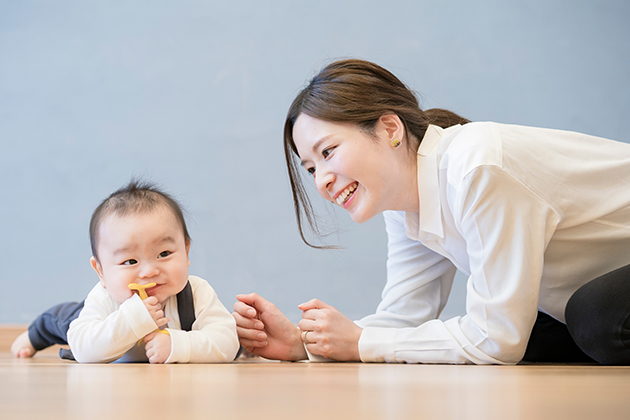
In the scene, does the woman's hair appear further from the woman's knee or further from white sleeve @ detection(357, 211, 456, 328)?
the woman's knee

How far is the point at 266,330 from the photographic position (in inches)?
44.6

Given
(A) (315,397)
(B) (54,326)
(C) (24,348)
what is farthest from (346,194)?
(C) (24,348)

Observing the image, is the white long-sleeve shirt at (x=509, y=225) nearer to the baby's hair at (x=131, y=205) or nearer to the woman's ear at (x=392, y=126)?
the woman's ear at (x=392, y=126)

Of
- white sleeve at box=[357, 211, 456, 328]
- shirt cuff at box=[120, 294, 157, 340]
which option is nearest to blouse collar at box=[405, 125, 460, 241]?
white sleeve at box=[357, 211, 456, 328]

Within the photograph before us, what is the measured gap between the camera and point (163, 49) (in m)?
2.43

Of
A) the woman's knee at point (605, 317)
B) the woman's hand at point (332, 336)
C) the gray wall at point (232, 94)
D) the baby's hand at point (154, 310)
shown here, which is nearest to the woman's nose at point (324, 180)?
the woman's hand at point (332, 336)

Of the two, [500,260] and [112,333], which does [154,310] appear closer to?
[112,333]

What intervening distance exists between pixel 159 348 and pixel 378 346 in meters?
0.42

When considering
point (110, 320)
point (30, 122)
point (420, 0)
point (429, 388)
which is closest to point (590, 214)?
point (429, 388)

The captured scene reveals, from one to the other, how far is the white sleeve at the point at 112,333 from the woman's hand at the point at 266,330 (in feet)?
0.63

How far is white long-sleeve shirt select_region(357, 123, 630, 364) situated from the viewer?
877 millimetres

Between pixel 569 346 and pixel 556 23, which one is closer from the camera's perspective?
pixel 569 346

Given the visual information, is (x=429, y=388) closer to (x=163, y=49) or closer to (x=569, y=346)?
(x=569, y=346)

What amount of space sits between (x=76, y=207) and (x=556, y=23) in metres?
2.39
